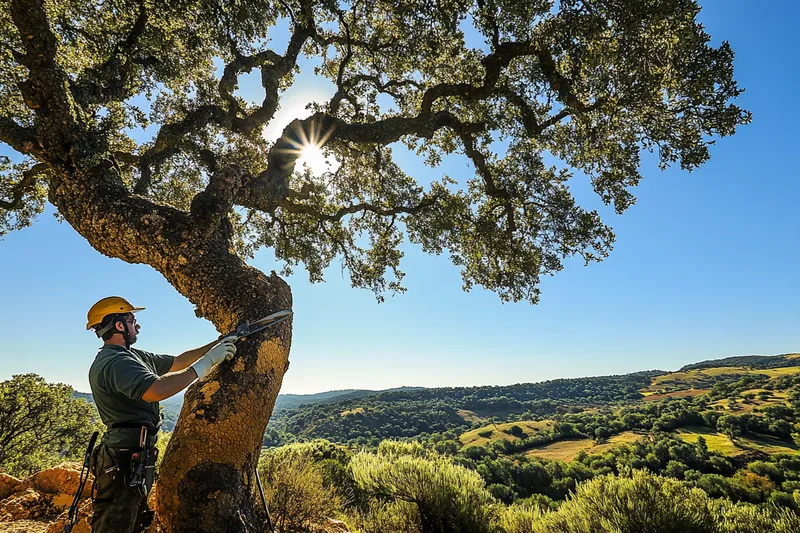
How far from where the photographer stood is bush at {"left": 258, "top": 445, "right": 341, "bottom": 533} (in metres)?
4.11

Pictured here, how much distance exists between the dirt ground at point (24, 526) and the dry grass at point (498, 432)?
206 ft

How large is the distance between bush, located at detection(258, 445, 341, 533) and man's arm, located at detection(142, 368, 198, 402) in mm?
2482

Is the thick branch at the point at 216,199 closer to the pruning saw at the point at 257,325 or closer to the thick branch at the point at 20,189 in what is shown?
the pruning saw at the point at 257,325

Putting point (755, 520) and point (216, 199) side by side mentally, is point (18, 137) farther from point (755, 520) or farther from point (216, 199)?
point (755, 520)

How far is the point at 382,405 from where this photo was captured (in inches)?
3383

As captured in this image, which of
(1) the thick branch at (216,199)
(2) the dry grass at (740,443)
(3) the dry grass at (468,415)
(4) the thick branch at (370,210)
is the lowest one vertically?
(3) the dry grass at (468,415)

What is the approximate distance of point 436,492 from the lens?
640 centimetres

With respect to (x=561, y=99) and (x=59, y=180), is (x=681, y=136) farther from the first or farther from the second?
(x=59, y=180)

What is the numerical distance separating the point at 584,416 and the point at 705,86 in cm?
9406

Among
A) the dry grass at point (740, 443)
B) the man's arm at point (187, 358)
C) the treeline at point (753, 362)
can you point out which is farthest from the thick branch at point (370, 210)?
the treeline at point (753, 362)

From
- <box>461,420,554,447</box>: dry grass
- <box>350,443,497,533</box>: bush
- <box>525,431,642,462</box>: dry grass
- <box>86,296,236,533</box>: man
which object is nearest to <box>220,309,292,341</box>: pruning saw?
<box>86,296,236,533</box>: man

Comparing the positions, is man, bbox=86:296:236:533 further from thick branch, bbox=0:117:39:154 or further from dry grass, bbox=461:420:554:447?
dry grass, bbox=461:420:554:447

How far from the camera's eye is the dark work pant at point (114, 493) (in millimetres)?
2451

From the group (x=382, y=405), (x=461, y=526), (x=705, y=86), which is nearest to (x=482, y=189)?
(x=705, y=86)
